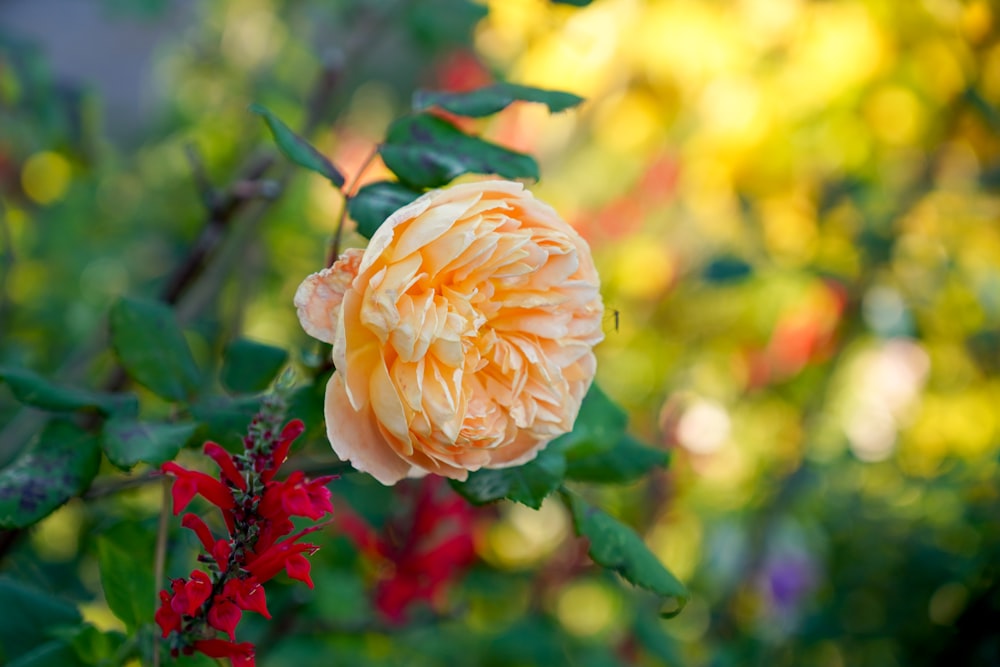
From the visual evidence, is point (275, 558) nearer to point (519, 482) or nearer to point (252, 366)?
point (519, 482)

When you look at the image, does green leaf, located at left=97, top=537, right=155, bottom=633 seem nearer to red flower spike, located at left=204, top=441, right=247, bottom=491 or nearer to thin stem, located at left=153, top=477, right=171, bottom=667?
thin stem, located at left=153, top=477, right=171, bottom=667

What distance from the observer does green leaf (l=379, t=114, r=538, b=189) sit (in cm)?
55

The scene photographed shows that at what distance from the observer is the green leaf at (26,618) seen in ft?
1.88

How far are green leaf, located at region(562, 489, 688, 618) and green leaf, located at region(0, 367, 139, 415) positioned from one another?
0.94ft

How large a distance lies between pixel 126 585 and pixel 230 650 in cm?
12

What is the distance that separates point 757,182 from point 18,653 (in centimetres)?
132

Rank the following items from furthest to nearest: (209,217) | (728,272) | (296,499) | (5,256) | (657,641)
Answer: (728,272) < (657,641) < (5,256) < (209,217) < (296,499)

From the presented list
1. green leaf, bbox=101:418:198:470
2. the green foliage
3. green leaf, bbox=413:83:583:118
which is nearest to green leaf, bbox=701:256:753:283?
the green foliage

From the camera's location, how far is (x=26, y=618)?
58 cm

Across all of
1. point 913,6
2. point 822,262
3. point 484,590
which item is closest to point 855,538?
point 822,262

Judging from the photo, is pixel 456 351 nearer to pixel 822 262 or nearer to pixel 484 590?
pixel 484 590

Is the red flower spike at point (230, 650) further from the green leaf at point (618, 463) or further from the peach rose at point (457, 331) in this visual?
the green leaf at point (618, 463)

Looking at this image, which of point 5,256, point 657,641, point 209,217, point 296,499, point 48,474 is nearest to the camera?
point 296,499

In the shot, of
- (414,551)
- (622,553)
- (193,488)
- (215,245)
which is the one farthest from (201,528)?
(414,551)
